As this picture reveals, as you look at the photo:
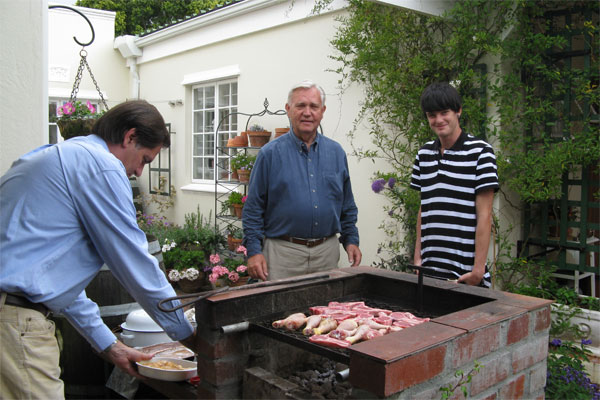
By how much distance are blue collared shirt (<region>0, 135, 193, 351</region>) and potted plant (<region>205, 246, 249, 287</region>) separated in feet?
14.3

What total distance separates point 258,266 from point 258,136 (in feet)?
14.1

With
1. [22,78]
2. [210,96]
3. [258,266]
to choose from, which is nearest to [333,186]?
[258,266]

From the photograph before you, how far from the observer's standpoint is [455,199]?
2.74 meters

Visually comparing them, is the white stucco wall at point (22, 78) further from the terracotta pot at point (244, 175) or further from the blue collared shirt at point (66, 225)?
the terracotta pot at point (244, 175)

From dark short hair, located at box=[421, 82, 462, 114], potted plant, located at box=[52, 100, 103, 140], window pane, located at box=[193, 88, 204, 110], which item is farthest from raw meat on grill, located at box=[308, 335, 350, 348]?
window pane, located at box=[193, 88, 204, 110]

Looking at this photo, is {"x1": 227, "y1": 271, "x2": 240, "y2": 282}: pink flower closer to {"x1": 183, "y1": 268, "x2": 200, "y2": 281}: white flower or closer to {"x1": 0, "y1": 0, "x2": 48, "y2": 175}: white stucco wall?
{"x1": 183, "y1": 268, "x2": 200, "y2": 281}: white flower

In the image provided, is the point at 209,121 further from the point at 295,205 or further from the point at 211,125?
the point at 295,205

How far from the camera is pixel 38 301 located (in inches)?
66.0

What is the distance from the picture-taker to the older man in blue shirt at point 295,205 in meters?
3.19

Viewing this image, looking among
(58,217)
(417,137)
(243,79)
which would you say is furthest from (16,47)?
(243,79)

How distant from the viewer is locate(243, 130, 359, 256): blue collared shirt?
3.19 metres

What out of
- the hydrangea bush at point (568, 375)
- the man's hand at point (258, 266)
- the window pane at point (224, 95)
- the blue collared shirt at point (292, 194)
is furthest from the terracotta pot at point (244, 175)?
the hydrangea bush at point (568, 375)

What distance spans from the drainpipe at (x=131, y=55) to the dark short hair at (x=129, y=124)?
9.45 metres

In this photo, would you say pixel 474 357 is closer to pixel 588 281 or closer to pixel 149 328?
pixel 149 328
